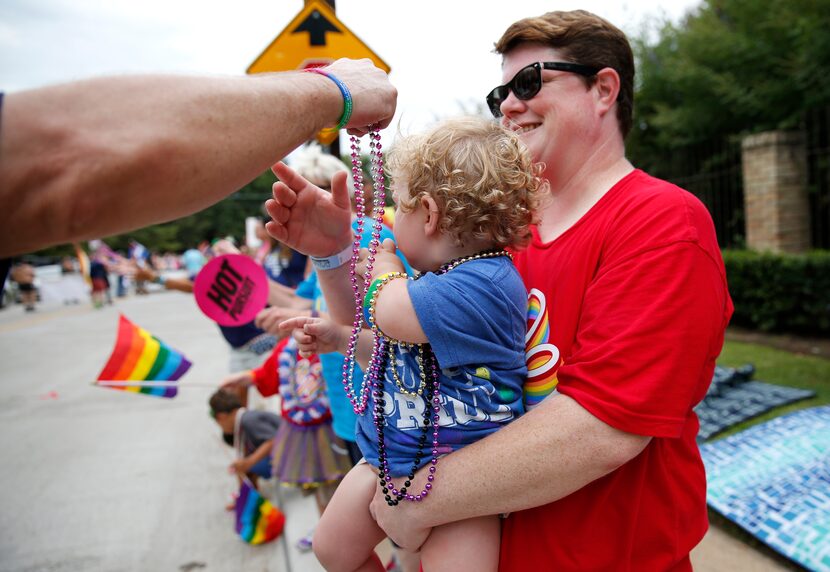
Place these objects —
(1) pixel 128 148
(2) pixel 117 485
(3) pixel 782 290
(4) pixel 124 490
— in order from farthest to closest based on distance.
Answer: (3) pixel 782 290
(2) pixel 117 485
(4) pixel 124 490
(1) pixel 128 148

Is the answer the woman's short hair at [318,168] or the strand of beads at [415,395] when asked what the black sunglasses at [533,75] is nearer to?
the strand of beads at [415,395]

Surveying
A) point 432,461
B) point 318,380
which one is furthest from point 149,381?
point 432,461

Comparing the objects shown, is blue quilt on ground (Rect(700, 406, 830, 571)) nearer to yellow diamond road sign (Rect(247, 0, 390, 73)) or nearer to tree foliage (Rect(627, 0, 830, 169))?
yellow diamond road sign (Rect(247, 0, 390, 73))

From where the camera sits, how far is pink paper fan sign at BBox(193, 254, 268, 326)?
2748 millimetres

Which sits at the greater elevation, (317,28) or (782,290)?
(317,28)

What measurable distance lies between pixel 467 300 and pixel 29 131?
845 millimetres

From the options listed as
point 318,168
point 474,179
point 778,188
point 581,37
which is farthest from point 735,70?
point 474,179

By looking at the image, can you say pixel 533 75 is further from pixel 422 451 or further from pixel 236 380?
pixel 236 380

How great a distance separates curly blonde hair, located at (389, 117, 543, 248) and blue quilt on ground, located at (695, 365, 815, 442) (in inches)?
149

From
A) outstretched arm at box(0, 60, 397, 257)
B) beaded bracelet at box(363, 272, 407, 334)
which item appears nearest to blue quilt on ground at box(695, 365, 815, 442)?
beaded bracelet at box(363, 272, 407, 334)

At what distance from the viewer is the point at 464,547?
138 cm

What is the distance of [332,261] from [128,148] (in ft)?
2.71

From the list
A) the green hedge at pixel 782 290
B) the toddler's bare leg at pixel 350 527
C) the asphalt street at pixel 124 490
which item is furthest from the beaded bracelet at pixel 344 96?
the green hedge at pixel 782 290

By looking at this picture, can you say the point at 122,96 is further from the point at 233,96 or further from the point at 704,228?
the point at 704,228
